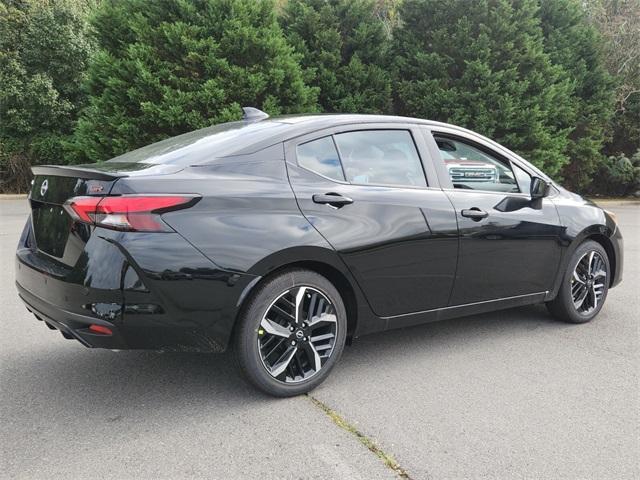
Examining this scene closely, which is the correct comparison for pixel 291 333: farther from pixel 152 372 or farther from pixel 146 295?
pixel 152 372

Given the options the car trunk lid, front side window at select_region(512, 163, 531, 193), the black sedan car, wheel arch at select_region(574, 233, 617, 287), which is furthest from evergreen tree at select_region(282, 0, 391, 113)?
the car trunk lid

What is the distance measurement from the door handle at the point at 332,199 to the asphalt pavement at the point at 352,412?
108cm

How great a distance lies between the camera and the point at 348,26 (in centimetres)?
1711

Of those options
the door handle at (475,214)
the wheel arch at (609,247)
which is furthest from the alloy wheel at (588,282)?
the door handle at (475,214)

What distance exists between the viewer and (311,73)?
52.7 ft

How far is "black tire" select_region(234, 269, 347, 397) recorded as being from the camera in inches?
124

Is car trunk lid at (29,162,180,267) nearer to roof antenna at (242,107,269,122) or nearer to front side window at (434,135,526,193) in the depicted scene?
roof antenna at (242,107,269,122)

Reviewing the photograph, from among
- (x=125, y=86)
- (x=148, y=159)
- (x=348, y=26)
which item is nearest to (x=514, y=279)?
(x=148, y=159)

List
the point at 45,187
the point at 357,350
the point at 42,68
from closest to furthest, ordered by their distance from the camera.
→ the point at 45,187 → the point at 357,350 → the point at 42,68

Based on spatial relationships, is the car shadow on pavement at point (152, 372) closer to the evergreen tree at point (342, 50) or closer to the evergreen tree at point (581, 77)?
the evergreen tree at point (342, 50)

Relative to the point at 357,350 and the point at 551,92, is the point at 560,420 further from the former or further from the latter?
the point at 551,92

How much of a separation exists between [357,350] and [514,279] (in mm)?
1237

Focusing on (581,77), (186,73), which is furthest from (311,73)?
(581,77)

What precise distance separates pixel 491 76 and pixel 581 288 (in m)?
A: 12.7
